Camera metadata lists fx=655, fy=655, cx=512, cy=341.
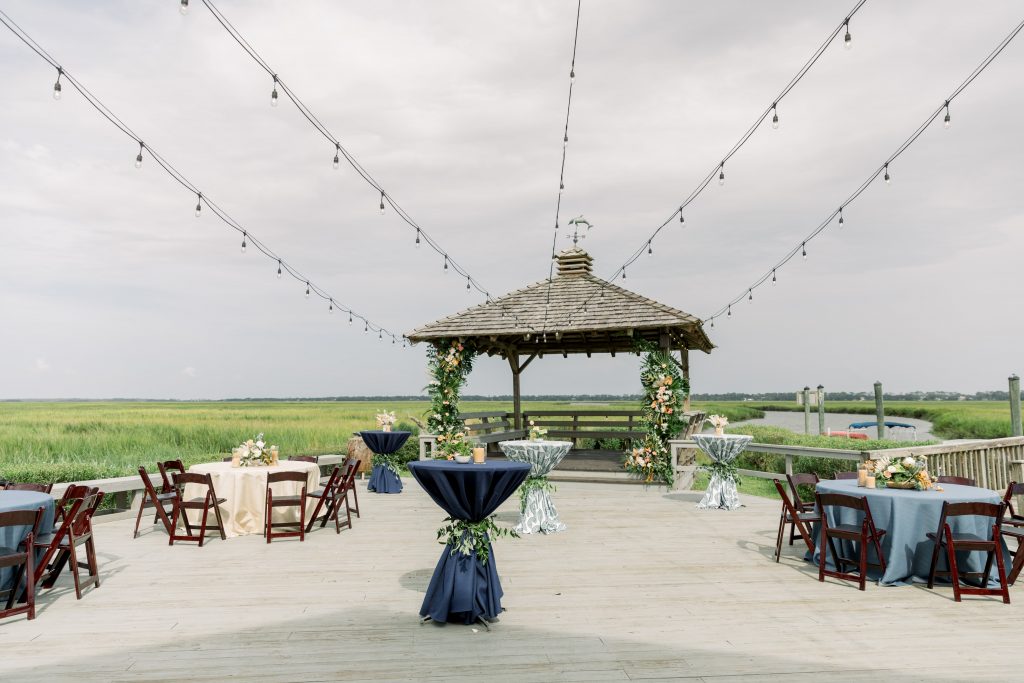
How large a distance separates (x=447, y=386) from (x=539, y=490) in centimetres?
561

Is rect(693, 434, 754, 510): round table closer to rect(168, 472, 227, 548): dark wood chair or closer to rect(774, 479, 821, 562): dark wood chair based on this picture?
rect(774, 479, 821, 562): dark wood chair

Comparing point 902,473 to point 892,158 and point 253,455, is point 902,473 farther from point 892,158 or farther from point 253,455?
point 253,455

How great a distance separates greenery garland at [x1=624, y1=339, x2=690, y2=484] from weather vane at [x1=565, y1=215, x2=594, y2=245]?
4.13 meters

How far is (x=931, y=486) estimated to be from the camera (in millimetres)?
5996

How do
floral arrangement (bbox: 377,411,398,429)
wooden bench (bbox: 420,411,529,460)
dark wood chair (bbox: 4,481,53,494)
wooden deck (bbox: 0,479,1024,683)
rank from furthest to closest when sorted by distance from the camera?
wooden bench (bbox: 420,411,529,460) → floral arrangement (bbox: 377,411,398,429) → dark wood chair (bbox: 4,481,53,494) → wooden deck (bbox: 0,479,1024,683)

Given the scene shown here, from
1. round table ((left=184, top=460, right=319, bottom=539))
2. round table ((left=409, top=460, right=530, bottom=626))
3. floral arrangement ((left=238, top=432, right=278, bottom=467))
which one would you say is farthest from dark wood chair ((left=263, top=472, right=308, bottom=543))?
round table ((left=409, top=460, right=530, bottom=626))

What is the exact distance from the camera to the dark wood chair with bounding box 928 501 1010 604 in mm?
4965

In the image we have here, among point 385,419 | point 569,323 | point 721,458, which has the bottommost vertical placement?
point 721,458

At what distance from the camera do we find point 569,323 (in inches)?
492

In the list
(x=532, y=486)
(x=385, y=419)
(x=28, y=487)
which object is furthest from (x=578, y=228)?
(x=28, y=487)

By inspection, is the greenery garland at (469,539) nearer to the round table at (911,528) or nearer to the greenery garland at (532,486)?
the greenery garland at (532,486)

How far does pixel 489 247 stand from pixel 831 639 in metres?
9.60

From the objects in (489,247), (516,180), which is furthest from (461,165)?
(489,247)

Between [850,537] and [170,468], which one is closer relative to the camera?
[850,537]
